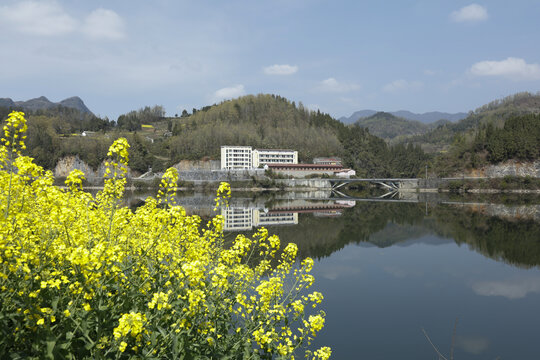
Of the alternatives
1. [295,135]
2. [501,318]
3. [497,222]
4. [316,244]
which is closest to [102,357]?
[501,318]

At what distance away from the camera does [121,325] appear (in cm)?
262

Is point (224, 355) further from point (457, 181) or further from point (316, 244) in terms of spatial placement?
point (457, 181)

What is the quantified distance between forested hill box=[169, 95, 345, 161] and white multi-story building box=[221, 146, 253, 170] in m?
5.46

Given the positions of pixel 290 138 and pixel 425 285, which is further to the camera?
pixel 290 138

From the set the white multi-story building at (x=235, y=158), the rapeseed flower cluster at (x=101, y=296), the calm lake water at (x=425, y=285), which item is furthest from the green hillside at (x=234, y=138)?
the rapeseed flower cluster at (x=101, y=296)

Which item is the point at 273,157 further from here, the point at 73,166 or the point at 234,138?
the point at 73,166

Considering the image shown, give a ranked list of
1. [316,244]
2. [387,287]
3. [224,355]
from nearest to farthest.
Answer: [224,355]
[387,287]
[316,244]

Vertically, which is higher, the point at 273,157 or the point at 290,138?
the point at 290,138

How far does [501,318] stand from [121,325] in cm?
1267

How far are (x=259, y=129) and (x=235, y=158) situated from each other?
33832 millimetres

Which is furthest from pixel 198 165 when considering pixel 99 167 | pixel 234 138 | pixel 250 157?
pixel 99 167

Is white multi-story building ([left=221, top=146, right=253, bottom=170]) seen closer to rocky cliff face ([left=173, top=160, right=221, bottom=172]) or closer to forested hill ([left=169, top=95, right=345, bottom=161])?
rocky cliff face ([left=173, top=160, right=221, bottom=172])

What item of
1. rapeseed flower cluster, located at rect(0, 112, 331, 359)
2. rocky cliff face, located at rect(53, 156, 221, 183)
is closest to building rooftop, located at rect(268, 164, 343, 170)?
rocky cliff face, located at rect(53, 156, 221, 183)

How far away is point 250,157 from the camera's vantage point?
105438mm
